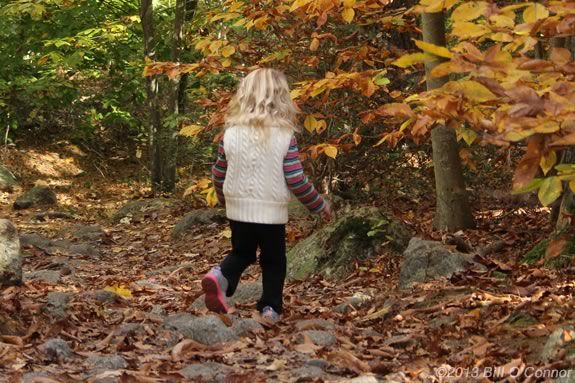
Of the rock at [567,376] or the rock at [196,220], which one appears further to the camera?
the rock at [196,220]

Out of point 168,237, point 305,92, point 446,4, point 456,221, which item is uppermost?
point 446,4

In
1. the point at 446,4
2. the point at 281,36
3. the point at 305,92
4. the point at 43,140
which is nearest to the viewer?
the point at 446,4

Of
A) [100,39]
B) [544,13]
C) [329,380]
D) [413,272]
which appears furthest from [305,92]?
[100,39]

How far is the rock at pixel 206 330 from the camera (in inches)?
177

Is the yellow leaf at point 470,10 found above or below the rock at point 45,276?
above

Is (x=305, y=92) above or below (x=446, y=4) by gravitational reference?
below

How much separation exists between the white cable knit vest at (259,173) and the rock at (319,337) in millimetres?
930

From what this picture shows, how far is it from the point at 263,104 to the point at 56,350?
6.74 ft

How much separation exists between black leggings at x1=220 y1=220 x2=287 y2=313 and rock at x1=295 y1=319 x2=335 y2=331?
430mm

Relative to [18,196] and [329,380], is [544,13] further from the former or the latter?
[18,196]

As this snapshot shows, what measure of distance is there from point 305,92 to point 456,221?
2388 millimetres

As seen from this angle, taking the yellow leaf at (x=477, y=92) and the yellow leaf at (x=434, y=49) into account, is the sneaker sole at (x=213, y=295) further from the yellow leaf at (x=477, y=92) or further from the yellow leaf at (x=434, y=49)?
the yellow leaf at (x=434, y=49)

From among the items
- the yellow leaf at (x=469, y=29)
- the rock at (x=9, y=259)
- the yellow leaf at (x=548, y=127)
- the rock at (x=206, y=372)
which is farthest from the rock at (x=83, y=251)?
the yellow leaf at (x=548, y=127)

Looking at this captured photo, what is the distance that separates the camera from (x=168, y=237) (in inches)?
433
